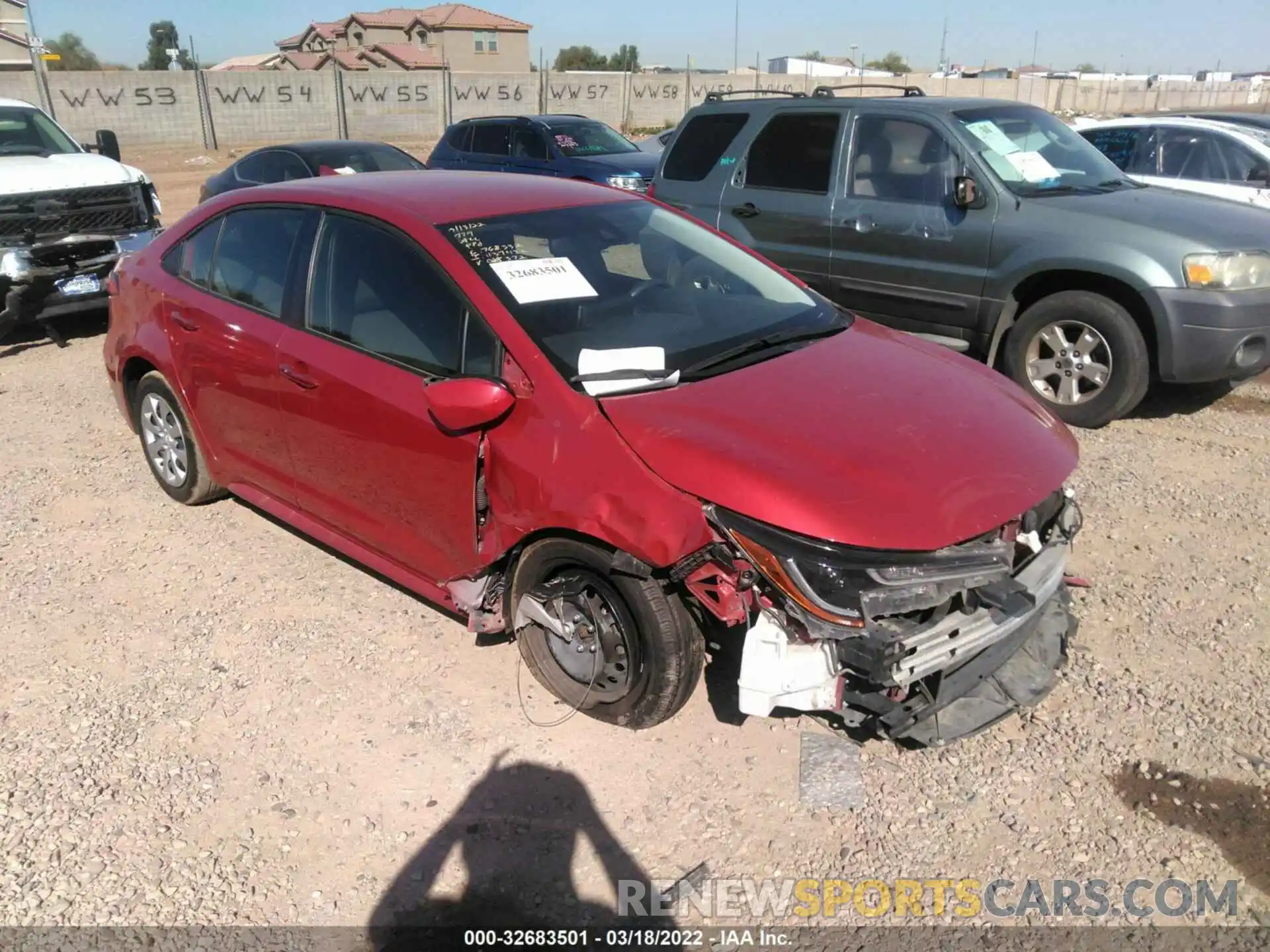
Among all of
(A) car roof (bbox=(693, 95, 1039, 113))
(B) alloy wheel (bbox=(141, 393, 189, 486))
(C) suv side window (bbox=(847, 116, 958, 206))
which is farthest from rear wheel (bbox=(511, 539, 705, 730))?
(A) car roof (bbox=(693, 95, 1039, 113))

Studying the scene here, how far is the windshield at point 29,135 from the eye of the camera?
905 centimetres

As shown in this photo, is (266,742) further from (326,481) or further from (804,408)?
(804,408)

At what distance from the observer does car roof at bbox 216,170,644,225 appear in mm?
3672

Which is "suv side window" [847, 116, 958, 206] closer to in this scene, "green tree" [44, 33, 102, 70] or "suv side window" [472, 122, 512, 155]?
"suv side window" [472, 122, 512, 155]

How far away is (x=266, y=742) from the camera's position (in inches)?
130

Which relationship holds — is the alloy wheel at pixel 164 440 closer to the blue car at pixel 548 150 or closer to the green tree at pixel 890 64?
the blue car at pixel 548 150

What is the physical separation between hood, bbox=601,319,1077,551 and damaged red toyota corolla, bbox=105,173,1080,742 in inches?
0.4

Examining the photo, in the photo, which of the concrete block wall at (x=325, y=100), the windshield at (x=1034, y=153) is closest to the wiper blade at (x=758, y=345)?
the windshield at (x=1034, y=153)

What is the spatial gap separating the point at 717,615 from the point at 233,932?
1542 mm

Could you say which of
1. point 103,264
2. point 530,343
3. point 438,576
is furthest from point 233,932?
point 103,264

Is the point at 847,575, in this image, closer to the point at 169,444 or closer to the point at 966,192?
the point at 169,444

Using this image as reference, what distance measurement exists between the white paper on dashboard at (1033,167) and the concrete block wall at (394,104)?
2917cm

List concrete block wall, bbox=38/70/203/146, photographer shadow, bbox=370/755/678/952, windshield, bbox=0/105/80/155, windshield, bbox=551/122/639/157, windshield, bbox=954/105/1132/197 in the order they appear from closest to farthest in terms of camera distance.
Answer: photographer shadow, bbox=370/755/678/952, windshield, bbox=954/105/1132/197, windshield, bbox=0/105/80/155, windshield, bbox=551/122/639/157, concrete block wall, bbox=38/70/203/146

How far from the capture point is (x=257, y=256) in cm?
412
